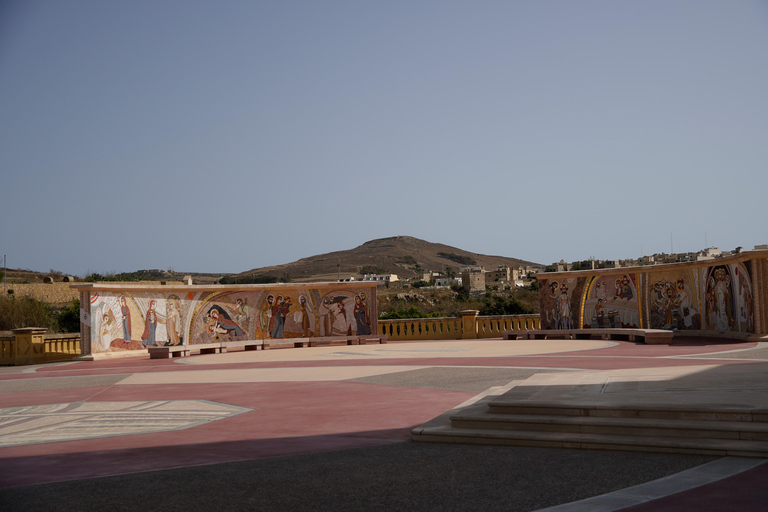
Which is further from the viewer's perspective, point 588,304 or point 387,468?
point 588,304

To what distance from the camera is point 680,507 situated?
17.6 feet

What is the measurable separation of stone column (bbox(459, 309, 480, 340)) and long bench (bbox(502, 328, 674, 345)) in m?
1.86

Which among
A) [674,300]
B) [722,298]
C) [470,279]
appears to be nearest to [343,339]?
[674,300]

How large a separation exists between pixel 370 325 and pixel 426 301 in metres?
37.6

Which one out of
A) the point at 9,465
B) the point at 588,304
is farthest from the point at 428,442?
the point at 588,304

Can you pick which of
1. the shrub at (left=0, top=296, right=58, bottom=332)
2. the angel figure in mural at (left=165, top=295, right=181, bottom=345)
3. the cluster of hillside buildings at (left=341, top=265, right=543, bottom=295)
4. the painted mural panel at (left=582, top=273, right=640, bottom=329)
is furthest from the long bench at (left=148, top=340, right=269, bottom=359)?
the cluster of hillside buildings at (left=341, top=265, right=543, bottom=295)

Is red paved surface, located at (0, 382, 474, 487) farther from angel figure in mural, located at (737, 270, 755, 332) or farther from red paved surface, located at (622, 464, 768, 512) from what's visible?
angel figure in mural, located at (737, 270, 755, 332)

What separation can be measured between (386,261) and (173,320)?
106 meters

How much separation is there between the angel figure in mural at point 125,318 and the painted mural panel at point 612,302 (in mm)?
19636

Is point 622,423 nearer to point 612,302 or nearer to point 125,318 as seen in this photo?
point 612,302

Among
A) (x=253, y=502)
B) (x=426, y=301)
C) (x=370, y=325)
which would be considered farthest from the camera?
(x=426, y=301)

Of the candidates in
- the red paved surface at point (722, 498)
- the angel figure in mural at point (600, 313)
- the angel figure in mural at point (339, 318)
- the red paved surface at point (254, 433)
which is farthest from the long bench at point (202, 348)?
the red paved surface at point (722, 498)

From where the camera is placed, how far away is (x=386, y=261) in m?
135

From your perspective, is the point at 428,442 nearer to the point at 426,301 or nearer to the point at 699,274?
the point at 699,274
